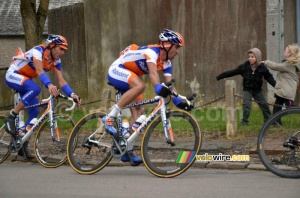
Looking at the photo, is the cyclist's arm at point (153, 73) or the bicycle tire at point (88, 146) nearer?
the cyclist's arm at point (153, 73)

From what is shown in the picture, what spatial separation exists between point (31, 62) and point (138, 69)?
206cm

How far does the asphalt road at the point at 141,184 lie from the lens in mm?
7898

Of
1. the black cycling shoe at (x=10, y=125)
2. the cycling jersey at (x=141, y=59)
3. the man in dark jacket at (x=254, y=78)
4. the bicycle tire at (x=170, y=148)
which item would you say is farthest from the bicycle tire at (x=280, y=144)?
the man in dark jacket at (x=254, y=78)

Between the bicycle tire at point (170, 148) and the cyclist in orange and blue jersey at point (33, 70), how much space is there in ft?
5.52

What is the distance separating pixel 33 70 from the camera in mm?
10922

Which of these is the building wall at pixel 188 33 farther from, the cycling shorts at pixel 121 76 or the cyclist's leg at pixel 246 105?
the cycling shorts at pixel 121 76

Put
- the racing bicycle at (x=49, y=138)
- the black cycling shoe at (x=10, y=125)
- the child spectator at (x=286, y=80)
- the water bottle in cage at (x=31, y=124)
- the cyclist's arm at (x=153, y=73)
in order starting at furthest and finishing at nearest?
1. the child spectator at (x=286, y=80)
2. the black cycling shoe at (x=10, y=125)
3. the water bottle in cage at (x=31, y=124)
4. the racing bicycle at (x=49, y=138)
5. the cyclist's arm at (x=153, y=73)

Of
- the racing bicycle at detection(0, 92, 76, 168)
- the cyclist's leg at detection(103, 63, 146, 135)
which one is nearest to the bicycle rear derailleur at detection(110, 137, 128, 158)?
the cyclist's leg at detection(103, 63, 146, 135)

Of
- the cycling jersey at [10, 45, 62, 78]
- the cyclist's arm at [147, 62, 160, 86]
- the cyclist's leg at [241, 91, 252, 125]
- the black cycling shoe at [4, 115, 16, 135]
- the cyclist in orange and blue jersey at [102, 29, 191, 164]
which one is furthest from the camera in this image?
the cyclist's leg at [241, 91, 252, 125]

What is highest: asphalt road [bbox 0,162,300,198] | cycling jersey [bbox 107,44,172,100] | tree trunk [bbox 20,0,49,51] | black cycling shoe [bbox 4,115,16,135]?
tree trunk [bbox 20,0,49,51]

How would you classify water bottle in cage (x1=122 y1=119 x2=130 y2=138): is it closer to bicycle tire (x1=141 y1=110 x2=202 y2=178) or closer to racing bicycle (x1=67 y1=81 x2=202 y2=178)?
racing bicycle (x1=67 y1=81 x2=202 y2=178)

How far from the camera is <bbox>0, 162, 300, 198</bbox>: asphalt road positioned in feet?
25.9

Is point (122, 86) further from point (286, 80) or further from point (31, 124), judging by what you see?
point (286, 80)

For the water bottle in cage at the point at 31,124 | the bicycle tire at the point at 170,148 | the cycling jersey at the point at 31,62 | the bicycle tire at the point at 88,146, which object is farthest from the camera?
the water bottle in cage at the point at 31,124
